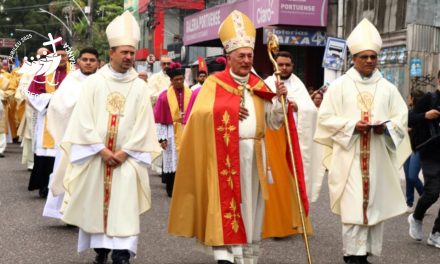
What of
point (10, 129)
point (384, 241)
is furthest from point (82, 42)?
point (384, 241)

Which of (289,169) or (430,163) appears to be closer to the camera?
(289,169)

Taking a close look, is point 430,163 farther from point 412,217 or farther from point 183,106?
point 183,106

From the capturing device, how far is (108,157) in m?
7.38

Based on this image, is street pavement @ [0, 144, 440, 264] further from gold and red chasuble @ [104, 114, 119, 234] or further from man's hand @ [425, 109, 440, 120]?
man's hand @ [425, 109, 440, 120]

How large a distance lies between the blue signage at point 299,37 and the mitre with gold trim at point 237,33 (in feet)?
51.6

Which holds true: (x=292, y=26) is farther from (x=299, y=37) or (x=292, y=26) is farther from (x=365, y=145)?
(x=365, y=145)

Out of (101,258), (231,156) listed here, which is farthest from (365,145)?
(101,258)

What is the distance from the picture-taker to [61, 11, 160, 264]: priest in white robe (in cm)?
738

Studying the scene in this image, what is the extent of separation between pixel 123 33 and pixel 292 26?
16.1 meters

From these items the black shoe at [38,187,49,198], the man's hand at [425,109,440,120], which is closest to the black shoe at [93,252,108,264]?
the man's hand at [425,109,440,120]

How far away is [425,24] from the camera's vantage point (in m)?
19.8

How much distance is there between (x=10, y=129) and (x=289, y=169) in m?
15.0

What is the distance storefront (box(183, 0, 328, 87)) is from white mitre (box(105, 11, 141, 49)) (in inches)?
473

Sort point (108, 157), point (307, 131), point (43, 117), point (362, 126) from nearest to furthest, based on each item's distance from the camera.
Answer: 1. point (108, 157)
2. point (362, 126)
3. point (307, 131)
4. point (43, 117)
